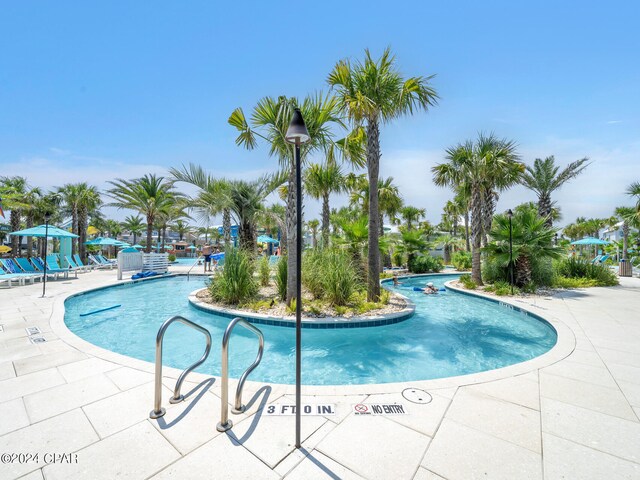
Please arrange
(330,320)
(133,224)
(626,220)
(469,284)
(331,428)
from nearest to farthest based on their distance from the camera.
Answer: (331,428) < (330,320) < (469,284) < (626,220) < (133,224)

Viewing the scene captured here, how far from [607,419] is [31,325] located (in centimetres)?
868

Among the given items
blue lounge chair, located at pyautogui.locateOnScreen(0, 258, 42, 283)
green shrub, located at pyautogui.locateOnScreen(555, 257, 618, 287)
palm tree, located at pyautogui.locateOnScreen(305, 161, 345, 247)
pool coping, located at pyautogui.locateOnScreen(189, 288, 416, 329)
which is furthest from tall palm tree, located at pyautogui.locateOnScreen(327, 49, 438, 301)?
blue lounge chair, located at pyautogui.locateOnScreen(0, 258, 42, 283)

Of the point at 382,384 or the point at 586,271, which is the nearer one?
the point at 382,384

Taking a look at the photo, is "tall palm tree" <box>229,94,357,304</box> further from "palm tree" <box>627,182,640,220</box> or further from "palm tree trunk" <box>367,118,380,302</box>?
"palm tree" <box>627,182,640,220</box>

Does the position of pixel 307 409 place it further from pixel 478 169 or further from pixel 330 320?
pixel 478 169

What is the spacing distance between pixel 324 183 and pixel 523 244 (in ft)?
27.8

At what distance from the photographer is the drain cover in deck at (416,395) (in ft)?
9.29

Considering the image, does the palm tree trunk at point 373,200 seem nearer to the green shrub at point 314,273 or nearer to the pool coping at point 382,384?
the green shrub at point 314,273

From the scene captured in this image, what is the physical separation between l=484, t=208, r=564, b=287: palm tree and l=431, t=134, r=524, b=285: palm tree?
70cm

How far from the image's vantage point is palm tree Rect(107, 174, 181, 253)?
706 inches

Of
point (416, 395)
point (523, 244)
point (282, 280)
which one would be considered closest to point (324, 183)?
point (282, 280)

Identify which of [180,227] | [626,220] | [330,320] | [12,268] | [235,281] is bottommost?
[330,320]

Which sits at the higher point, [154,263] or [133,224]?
[133,224]

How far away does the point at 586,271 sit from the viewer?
12070mm
